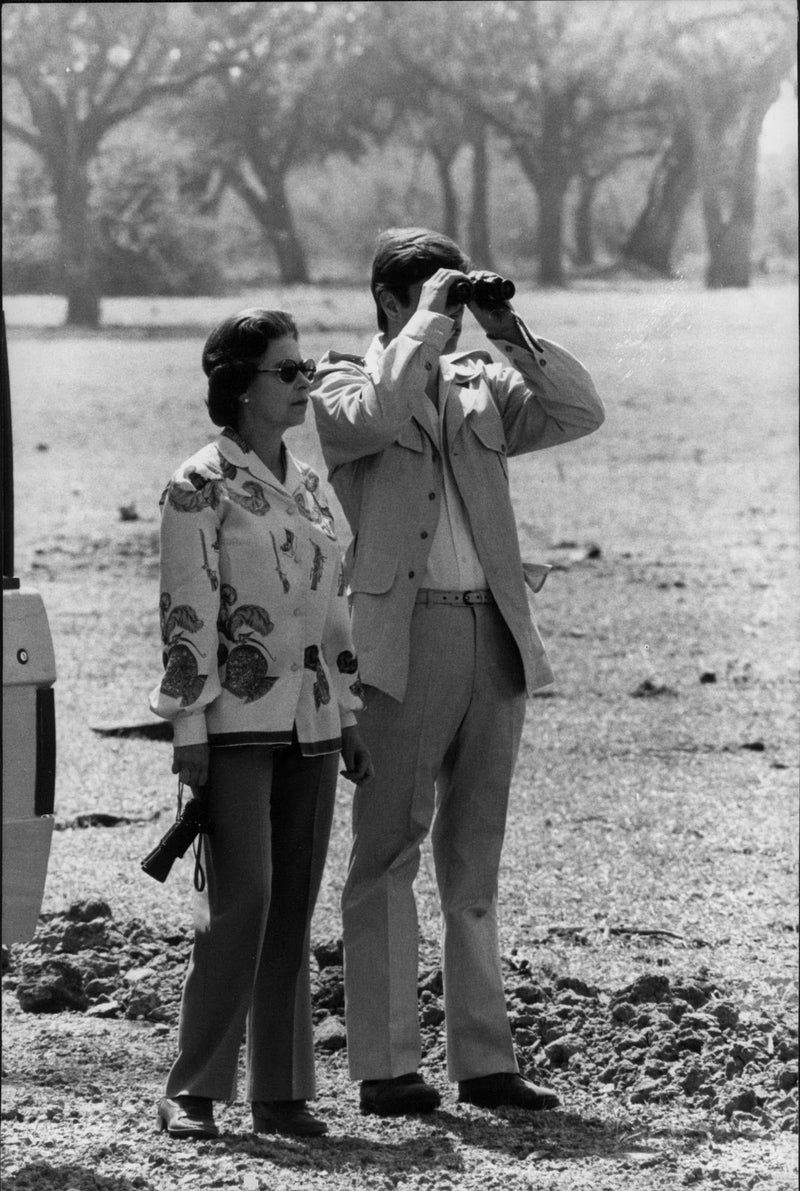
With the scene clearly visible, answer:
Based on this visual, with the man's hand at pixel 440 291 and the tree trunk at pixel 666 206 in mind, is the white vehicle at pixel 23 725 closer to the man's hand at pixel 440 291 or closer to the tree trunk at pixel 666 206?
the man's hand at pixel 440 291

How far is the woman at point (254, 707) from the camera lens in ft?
10.7

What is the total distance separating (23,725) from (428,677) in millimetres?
1007

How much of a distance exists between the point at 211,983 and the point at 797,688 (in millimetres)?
5915

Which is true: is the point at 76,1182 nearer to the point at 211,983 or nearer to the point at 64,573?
the point at 211,983

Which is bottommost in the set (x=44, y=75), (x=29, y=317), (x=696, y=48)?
(x=29, y=317)

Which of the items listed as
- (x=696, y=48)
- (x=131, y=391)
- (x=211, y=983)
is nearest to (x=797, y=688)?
(x=211, y=983)

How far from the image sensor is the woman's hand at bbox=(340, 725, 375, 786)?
3439 millimetres

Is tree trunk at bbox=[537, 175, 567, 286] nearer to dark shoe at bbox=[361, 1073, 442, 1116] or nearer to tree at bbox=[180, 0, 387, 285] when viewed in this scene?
tree at bbox=[180, 0, 387, 285]

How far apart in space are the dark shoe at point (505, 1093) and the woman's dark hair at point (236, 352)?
1298 mm

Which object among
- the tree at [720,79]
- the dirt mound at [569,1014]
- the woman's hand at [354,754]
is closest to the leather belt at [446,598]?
the woman's hand at [354,754]

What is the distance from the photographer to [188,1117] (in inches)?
132

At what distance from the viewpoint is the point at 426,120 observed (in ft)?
86.5

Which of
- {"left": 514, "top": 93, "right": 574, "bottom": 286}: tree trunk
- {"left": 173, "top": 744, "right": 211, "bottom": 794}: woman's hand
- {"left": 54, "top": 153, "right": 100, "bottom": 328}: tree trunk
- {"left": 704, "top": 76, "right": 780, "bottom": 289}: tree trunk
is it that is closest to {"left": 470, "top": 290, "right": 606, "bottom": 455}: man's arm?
{"left": 173, "top": 744, "right": 211, "bottom": 794}: woman's hand

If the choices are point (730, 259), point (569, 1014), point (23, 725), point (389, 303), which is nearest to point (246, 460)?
point (389, 303)
